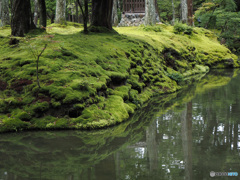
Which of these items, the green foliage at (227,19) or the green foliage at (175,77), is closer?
the green foliage at (175,77)

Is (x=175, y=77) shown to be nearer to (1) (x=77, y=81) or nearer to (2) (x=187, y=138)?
(1) (x=77, y=81)

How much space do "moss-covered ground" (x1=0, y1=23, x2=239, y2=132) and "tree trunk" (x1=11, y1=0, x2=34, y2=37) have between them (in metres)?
0.48

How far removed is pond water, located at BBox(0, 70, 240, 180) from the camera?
165 inches

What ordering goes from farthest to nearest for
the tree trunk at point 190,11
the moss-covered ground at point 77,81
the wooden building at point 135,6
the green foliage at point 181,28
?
the wooden building at point 135,6 → the tree trunk at point 190,11 → the green foliage at point 181,28 → the moss-covered ground at point 77,81

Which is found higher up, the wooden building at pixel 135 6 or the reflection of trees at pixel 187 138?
the wooden building at pixel 135 6

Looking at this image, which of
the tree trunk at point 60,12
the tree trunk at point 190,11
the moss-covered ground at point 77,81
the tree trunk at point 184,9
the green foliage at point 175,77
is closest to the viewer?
the moss-covered ground at point 77,81

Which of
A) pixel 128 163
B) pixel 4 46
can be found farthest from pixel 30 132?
pixel 4 46

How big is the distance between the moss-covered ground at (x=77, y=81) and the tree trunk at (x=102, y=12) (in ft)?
3.49

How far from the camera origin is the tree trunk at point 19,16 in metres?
10.0

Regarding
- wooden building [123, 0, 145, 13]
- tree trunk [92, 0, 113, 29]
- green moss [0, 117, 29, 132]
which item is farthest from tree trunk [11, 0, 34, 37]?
wooden building [123, 0, 145, 13]

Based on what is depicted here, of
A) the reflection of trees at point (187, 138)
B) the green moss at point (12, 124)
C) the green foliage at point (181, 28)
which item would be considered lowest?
the reflection of trees at point (187, 138)

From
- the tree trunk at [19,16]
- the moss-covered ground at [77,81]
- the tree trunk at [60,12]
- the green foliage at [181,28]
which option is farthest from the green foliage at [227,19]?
the tree trunk at [19,16]

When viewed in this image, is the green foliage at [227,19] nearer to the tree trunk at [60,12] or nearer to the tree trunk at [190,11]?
the tree trunk at [190,11]

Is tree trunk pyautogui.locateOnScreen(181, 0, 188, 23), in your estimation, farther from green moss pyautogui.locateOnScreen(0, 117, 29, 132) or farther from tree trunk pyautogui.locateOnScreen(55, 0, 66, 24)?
green moss pyautogui.locateOnScreen(0, 117, 29, 132)
